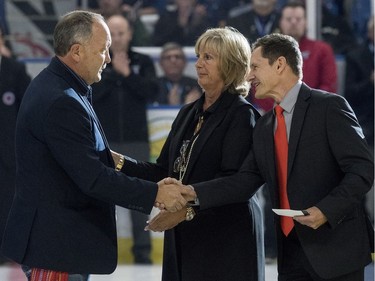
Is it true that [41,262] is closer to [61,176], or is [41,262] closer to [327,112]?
[61,176]

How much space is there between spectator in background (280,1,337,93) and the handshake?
3.22 meters

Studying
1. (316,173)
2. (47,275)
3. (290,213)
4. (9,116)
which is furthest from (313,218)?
(9,116)

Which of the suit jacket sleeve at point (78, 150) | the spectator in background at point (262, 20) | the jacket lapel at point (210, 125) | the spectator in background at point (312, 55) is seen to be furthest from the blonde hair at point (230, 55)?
the spectator in background at point (262, 20)

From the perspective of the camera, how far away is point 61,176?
11.8 ft

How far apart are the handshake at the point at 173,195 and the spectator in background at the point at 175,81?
336 centimetres

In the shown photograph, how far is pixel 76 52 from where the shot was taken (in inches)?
146

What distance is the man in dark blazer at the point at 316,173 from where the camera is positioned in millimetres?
3523

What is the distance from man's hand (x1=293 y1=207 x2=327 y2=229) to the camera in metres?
3.48

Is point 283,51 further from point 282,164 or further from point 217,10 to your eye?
point 217,10

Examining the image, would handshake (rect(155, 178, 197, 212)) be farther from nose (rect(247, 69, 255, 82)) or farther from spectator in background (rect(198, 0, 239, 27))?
spectator in background (rect(198, 0, 239, 27))

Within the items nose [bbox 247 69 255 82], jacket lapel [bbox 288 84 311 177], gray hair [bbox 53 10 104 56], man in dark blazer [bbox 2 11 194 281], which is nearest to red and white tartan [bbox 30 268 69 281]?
man in dark blazer [bbox 2 11 194 281]

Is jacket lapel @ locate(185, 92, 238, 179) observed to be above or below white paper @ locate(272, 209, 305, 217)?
above

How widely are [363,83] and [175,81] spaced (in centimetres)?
136

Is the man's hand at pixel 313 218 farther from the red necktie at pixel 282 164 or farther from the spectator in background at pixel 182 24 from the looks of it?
the spectator in background at pixel 182 24
